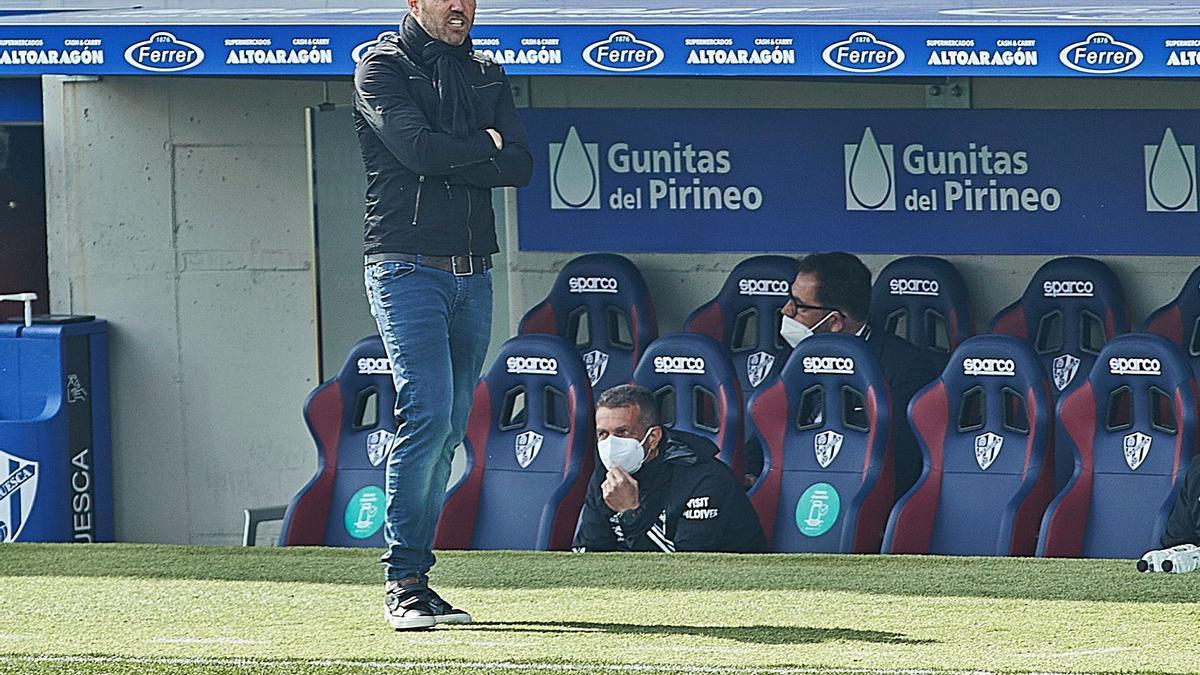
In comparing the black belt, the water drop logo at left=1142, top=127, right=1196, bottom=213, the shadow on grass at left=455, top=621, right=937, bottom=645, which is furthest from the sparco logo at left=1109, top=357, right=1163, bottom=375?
the black belt

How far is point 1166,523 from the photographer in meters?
7.81

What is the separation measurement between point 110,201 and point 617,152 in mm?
2286

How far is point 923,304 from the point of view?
30.1 ft

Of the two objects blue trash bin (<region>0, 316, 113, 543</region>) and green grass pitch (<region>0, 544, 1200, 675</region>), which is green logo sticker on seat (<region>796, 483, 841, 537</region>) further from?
blue trash bin (<region>0, 316, 113, 543</region>)

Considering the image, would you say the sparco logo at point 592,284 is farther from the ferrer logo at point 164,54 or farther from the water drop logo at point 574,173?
the ferrer logo at point 164,54

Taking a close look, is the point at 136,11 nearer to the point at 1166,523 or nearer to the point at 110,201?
the point at 110,201

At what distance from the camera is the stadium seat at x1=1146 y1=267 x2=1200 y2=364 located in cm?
875

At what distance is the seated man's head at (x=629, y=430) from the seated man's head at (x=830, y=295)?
4.09 ft

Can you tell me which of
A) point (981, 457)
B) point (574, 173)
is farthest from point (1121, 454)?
point (574, 173)

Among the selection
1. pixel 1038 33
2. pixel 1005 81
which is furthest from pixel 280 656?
pixel 1005 81

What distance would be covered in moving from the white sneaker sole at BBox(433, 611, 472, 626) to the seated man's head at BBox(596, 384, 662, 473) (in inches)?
81.5

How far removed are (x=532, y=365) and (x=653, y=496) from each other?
1.21 metres

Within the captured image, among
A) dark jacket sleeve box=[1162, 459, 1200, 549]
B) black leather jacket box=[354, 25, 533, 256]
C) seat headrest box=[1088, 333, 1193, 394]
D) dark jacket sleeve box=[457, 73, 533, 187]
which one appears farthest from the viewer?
seat headrest box=[1088, 333, 1193, 394]

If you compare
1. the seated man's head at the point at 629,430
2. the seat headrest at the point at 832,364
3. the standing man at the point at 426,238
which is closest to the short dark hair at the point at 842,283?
the seat headrest at the point at 832,364
